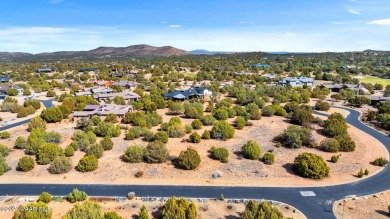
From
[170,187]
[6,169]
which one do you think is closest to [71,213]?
[170,187]

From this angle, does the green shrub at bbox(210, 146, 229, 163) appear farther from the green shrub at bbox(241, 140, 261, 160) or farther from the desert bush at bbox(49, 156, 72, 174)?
the desert bush at bbox(49, 156, 72, 174)

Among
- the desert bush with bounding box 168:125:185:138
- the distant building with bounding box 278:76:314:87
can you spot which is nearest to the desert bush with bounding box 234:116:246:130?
the desert bush with bounding box 168:125:185:138

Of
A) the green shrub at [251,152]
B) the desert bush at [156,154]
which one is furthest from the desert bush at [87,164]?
the green shrub at [251,152]

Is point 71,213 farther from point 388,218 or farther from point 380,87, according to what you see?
point 380,87

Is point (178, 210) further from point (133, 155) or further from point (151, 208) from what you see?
point (133, 155)

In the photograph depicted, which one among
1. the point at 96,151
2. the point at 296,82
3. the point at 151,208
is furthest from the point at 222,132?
the point at 296,82

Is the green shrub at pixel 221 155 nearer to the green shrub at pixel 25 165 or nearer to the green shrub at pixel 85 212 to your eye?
the green shrub at pixel 85 212
